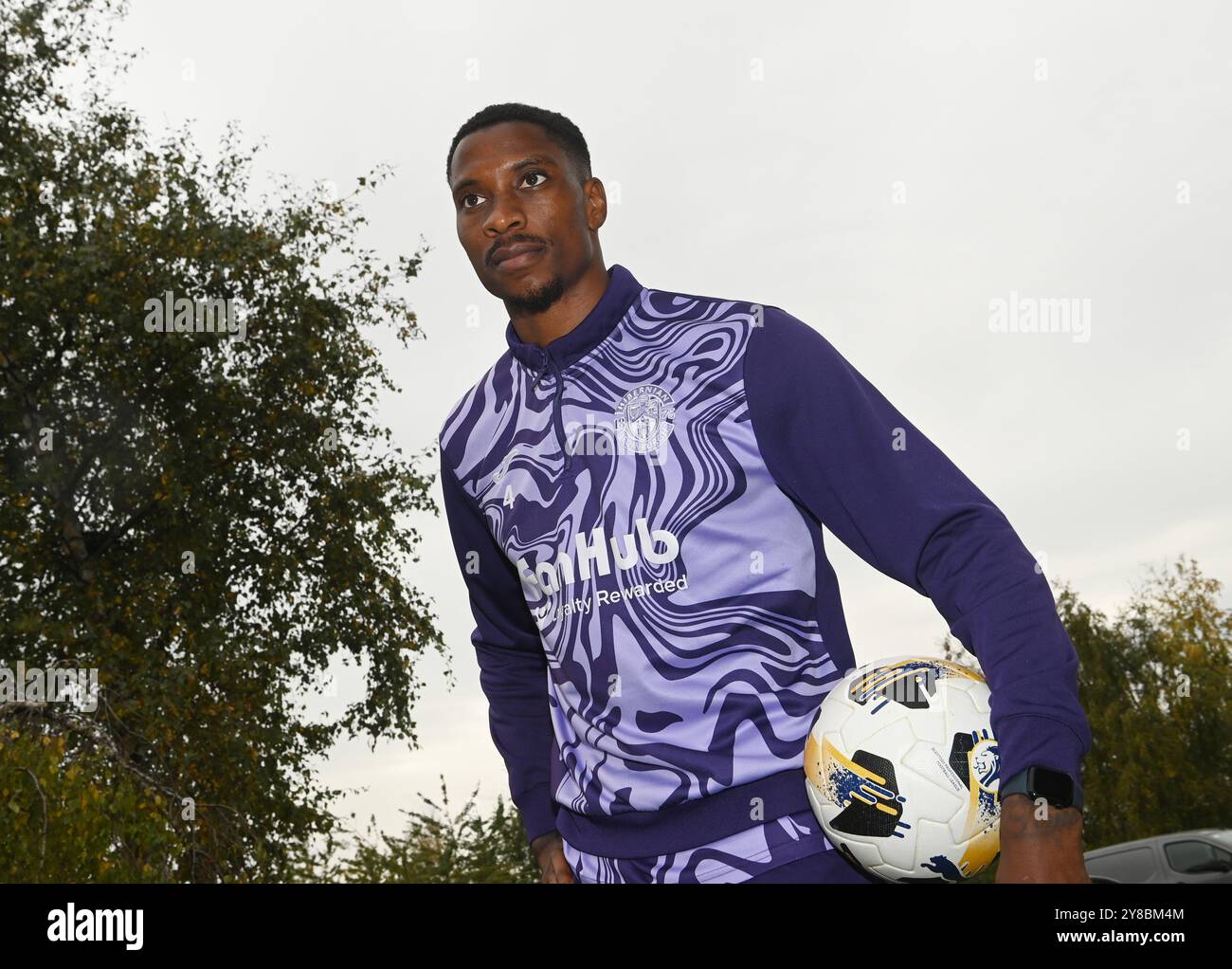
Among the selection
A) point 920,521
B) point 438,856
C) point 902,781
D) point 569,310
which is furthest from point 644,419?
point 438,856

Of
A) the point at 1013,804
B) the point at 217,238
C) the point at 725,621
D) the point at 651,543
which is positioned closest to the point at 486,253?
the point at 651,543

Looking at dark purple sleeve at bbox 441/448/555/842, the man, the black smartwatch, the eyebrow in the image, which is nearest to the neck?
the man

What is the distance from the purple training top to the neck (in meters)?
0.23

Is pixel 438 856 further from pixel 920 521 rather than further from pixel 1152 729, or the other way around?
pixel 1152 729

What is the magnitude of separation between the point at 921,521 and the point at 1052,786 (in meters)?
0.73

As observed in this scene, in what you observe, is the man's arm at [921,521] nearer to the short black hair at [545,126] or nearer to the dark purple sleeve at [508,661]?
the short black hair at [545,126]

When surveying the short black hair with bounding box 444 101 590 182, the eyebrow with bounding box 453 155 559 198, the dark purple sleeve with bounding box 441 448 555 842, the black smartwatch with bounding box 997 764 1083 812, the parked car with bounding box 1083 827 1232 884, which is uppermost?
the short black hair with bounding box 444 101 590 182

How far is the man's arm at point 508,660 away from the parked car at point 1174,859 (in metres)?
15.6

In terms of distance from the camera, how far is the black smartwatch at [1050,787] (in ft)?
9.18

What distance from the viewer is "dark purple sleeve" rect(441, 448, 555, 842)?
4938mm

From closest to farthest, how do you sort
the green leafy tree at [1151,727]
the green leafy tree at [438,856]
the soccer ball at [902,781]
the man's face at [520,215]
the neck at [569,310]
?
the soccer ball at [902,781]
the man's face at [520,215]
the neck at [569,310]
the green leafy tree at [438,856]
the green leafy tree at [1151,727]

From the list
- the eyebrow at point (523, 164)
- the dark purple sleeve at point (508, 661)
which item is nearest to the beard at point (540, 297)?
the eyebrow at point (523, 164)

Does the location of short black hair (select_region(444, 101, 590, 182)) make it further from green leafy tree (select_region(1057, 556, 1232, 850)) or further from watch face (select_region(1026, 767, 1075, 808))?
green leafy tree (select_region(1057, 556, 1232, 850))

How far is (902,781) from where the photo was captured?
3506 millimetres
